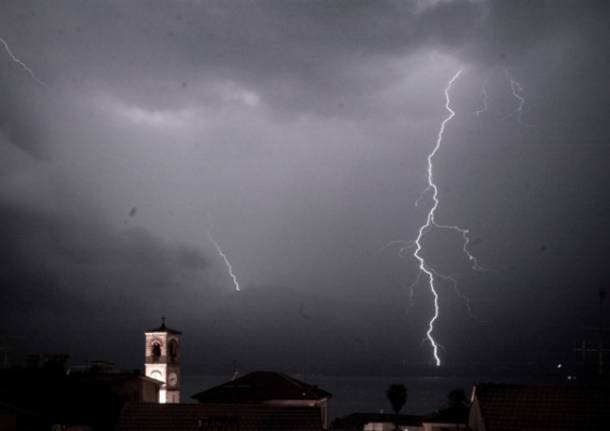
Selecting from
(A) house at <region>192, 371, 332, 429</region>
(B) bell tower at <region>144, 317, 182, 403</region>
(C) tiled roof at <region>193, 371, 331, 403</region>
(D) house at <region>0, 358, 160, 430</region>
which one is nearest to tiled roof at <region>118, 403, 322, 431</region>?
(D) house at <region>0, 358, 160, 430</region>

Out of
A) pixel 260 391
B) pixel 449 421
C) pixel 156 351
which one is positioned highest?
pixel 156 351

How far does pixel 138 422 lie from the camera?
28672 millimetres

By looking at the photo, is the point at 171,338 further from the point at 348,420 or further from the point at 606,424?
the point at 606,424

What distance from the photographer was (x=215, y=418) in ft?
93.6

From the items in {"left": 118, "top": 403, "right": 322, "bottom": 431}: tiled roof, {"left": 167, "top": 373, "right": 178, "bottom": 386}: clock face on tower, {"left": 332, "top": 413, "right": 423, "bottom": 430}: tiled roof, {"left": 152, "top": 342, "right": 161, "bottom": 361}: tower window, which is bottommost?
{"left": 118, "top": 403, "right": 322, "bottom": 431}: tiled roof

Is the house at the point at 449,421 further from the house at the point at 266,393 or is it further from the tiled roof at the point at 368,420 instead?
the tiled roof at the point at 368,420

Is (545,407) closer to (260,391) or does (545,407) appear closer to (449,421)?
(449,421)

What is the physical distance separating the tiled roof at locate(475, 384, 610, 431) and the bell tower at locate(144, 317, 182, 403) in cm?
2604

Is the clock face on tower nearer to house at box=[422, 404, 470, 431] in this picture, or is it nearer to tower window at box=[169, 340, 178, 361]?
tower window at box=[169, 340, 178, 361]

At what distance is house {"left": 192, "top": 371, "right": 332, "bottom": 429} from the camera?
146 ft

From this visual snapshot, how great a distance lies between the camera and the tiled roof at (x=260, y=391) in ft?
146

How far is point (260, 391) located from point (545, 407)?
69.3 feet

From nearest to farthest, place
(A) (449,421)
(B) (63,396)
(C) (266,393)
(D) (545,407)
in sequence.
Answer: (D) (545,407) < (B) (63,396) < (A) (449,421) < (C) (266,393)

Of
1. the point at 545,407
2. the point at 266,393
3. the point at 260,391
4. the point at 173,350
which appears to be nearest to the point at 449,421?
the point at 266,393
